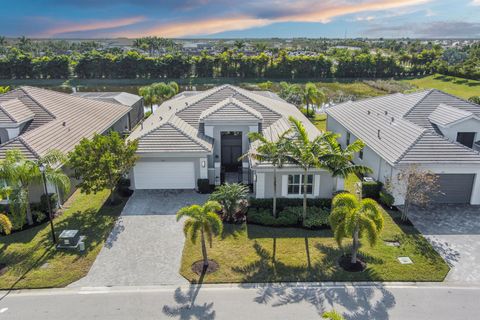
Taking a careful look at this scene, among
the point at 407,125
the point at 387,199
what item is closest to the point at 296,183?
the point at 387,199

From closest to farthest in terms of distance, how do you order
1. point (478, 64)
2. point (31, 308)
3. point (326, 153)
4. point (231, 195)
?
point (31, 308) < point (326, 153) < point (231, 195) < point (478, 64)

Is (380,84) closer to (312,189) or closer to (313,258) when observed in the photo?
(312,189)

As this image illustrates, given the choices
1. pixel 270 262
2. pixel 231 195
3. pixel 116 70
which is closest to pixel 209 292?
pixel 270 262

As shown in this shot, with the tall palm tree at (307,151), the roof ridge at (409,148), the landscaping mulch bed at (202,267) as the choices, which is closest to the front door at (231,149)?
the tall palm tree at (307,151)

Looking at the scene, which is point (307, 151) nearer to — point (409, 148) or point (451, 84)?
point (409, 148)

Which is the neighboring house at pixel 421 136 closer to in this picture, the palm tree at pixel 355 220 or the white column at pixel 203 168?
the palm tree at pixel 355 220

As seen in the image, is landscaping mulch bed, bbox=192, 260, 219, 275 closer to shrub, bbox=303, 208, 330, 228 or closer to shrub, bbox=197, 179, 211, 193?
shrub, bbox=303, 208, 330, 228
